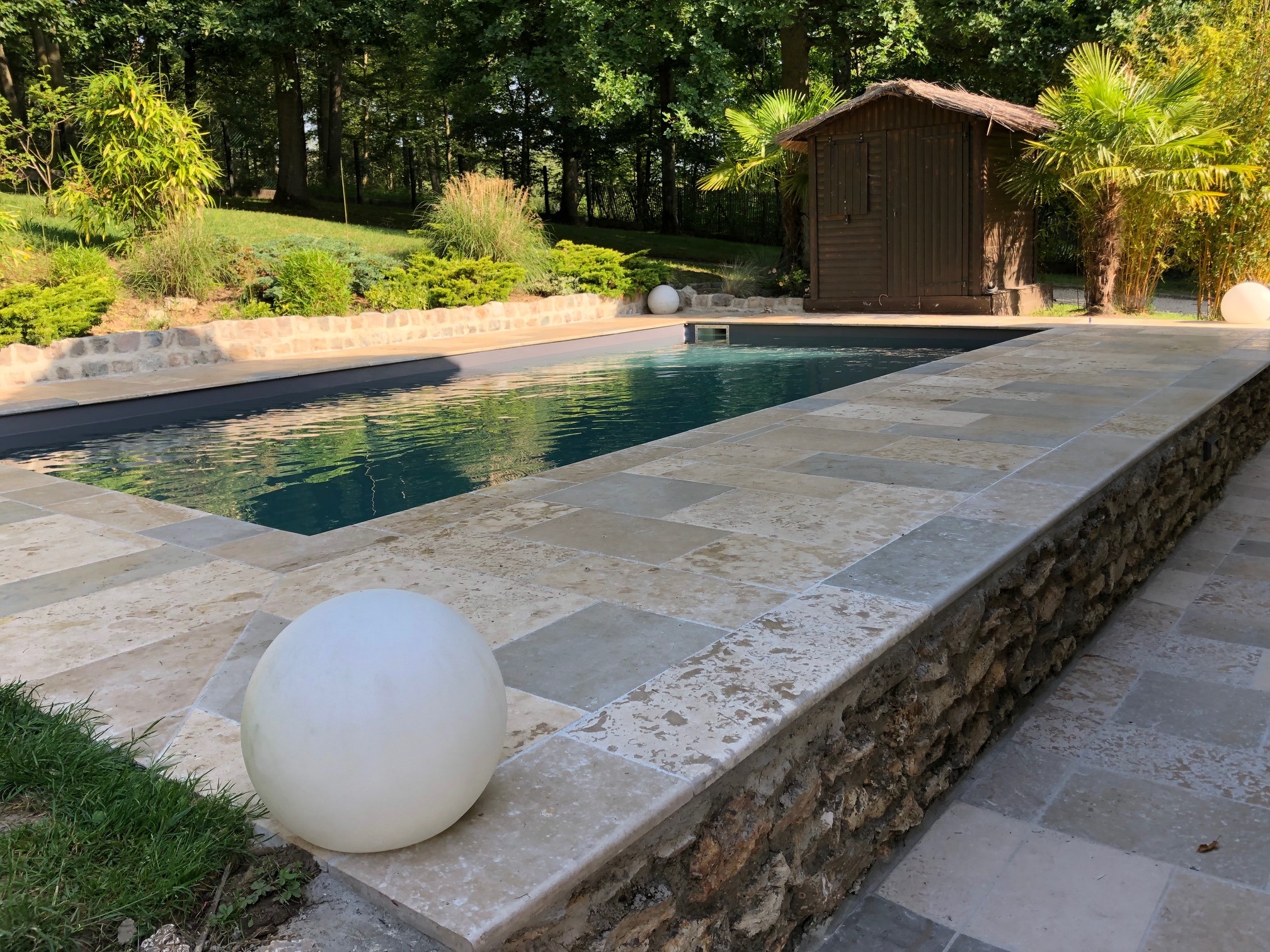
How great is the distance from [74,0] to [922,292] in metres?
14.1

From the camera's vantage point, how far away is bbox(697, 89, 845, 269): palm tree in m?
13.5

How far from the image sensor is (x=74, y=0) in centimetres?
1609

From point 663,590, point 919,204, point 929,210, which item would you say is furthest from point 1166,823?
Result: point 919,204

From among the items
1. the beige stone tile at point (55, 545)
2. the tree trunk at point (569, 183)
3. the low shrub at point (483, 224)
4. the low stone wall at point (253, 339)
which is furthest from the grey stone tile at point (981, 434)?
the tree trunk at point (569, 183)

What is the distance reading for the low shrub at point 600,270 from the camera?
13336mm

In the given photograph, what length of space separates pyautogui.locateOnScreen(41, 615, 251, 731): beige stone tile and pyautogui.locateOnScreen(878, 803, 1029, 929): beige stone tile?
165 cm

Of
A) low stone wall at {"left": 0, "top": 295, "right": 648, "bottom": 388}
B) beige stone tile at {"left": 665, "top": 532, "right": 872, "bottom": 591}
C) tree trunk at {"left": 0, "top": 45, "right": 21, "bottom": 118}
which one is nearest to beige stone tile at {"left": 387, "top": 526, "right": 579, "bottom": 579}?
beige stone tile at {"left": 665, "top": 532, "right": 872, "bottom": 591}

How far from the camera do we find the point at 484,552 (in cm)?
314

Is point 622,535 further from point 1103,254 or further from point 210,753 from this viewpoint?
point 1103,254

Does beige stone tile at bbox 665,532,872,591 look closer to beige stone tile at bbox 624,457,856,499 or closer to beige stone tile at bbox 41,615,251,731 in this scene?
beige stone tile at bbox 624,457,856,499

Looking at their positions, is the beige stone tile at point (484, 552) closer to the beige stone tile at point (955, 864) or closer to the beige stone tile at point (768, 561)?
the beige stone tile at point (768, 561)

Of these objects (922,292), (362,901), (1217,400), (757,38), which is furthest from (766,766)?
(757,38)

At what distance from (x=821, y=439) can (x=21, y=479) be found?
382 centimetres

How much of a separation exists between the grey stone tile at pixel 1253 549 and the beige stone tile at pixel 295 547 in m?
3.68
